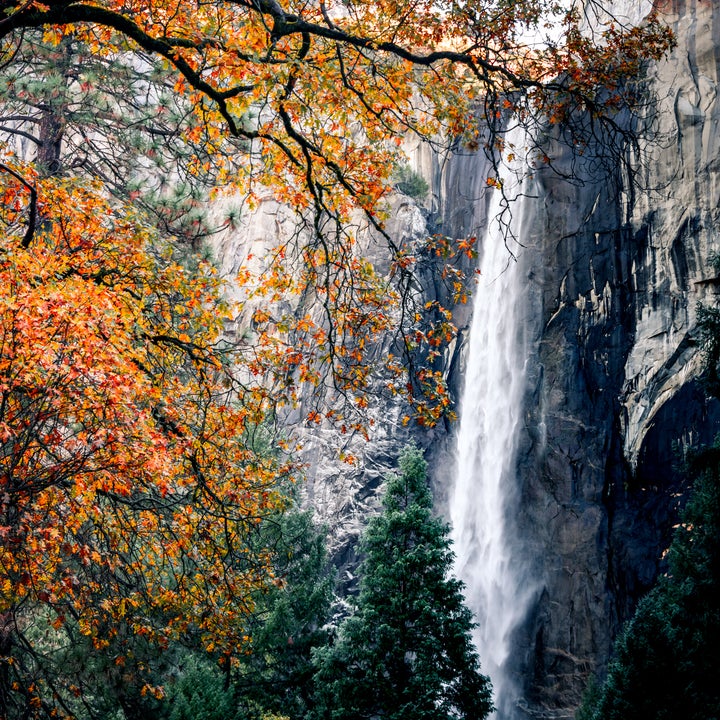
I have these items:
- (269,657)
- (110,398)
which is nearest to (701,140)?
(269,657)

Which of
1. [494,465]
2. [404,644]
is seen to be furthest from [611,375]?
[404,644]

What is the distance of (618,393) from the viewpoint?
64.8 feet

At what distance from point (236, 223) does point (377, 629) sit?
8.15m

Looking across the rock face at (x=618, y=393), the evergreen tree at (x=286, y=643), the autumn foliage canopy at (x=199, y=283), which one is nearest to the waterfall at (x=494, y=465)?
the rock face at (x=618, y=393)

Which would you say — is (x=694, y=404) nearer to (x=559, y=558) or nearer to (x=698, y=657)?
(x=559, y=558)

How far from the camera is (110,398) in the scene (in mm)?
5234

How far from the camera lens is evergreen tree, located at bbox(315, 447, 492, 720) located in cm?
1327

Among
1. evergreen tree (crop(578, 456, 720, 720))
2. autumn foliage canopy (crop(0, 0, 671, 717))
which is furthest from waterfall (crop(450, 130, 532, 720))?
autumn foliage canopy (crop(0, 0, 671, 717))

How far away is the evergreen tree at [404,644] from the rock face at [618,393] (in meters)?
6.38

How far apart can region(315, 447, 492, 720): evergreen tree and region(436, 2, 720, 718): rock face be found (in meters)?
6.38

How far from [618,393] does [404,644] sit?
961 centimetres

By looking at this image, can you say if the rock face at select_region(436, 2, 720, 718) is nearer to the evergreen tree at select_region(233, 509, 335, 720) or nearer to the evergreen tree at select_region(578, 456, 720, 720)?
the evergreen tree at select_region(233, 509, 335, 720)

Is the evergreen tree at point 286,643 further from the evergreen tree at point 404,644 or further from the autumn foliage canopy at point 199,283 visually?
the autumn foliage canopy at point 199,283

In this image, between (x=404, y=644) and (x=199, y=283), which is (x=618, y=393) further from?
(x=199, y=283)
